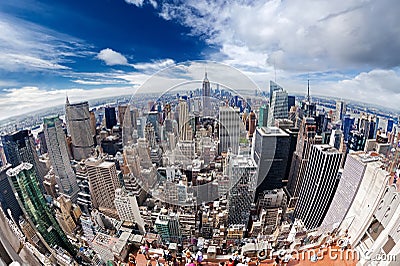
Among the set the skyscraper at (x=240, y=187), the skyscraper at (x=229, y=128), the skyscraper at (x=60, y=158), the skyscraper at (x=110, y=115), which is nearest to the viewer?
the skyscraper at (x=229, y=128)

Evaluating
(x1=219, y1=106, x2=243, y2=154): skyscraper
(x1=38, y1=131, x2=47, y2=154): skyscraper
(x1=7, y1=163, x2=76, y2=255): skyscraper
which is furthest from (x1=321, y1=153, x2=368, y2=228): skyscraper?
(x1=38, y1=131, x2=47, y2=154): skyscraper

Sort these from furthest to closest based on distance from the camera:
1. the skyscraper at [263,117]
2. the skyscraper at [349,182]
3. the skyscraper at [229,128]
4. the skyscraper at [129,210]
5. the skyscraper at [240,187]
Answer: the skyscraper at [240,187] < the skyscraper at [263,117] < the skyscraper at [129,210] < the skyscraper at [229,128] < the skyscraper at [349,182]

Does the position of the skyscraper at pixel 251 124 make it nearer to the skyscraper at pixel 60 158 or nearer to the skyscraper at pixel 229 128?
the skyscraper at pixel 229 128

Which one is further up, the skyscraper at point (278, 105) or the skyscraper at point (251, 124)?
the skyscraper at point (278, 105)

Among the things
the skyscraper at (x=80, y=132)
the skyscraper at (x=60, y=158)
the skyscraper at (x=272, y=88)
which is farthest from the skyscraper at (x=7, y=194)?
the skyscraper at (x=272, y=88)

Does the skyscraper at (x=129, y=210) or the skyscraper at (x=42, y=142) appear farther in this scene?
the skyscraper at (x=42, y=142)
